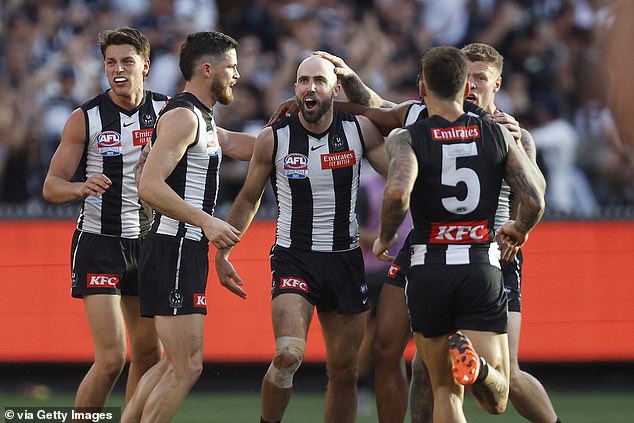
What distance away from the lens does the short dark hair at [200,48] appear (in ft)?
24.8

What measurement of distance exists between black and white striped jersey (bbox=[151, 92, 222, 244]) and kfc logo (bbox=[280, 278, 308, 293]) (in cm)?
62

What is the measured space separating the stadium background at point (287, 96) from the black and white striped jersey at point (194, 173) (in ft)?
11.5

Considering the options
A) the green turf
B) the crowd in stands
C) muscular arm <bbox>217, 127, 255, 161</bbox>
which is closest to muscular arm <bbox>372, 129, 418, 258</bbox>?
muscular arm <bbox>217, 127, 255, 161</bbox>

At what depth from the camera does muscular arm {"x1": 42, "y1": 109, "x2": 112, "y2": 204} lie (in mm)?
7820

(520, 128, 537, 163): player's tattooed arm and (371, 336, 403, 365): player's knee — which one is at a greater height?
(520, 128, 537, 163): player's tattooed arm

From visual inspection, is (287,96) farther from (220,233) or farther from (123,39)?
(220,233)

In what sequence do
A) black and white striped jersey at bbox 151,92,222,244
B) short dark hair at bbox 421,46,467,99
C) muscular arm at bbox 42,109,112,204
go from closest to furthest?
short dark hair at bbox 421,46,467,99 < black and white striped jersey at bbox 151,92,222,244 < muscular arm at bbox 42,109,112,204

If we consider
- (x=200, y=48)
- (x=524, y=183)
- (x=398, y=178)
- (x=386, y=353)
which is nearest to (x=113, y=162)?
(x=200, y=48)

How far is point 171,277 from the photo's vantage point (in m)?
7.32

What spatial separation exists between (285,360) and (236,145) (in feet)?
6.10

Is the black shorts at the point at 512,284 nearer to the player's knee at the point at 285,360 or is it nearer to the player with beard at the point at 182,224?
the player's knee at the point at 285,360

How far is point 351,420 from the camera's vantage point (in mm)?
7797

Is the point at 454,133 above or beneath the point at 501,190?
above

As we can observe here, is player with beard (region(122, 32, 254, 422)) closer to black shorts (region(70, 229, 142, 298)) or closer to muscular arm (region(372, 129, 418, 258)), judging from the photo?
black shorts (region(70, 229, 142, 298))
